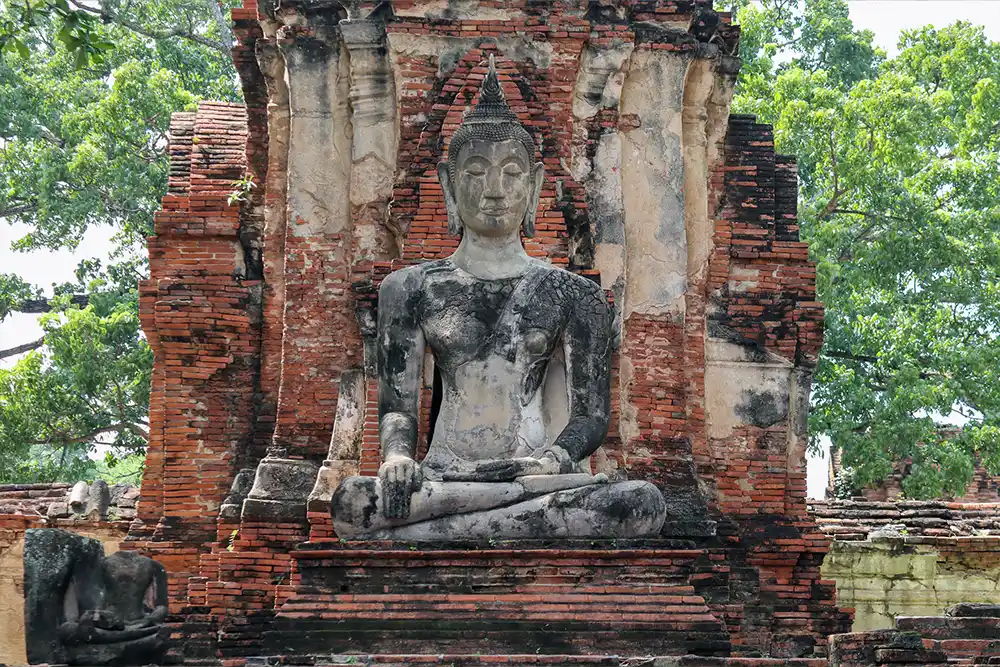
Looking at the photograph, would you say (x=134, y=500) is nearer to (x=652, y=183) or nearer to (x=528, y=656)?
(x=652, y=183)

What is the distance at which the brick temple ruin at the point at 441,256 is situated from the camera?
12727 mm

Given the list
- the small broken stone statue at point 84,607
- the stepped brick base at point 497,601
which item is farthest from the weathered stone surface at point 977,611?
the small broken stone statue at point 84,607

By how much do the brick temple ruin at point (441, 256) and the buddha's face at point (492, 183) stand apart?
1960 mm

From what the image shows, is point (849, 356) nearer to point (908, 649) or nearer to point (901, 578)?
point (901, 578)

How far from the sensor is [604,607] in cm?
857

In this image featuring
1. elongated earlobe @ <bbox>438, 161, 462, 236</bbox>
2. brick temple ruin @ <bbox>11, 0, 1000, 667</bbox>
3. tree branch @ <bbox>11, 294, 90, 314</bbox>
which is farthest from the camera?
tree branch @ <bbox>11, 294, 90, 314</bbox>

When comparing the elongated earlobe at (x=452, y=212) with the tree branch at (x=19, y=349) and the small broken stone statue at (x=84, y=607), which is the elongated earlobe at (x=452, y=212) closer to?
the small broken stone statue at (x=84, y=607)

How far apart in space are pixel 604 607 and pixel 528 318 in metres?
1.66

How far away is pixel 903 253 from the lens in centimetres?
2117

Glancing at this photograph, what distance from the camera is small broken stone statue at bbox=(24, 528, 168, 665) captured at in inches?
363

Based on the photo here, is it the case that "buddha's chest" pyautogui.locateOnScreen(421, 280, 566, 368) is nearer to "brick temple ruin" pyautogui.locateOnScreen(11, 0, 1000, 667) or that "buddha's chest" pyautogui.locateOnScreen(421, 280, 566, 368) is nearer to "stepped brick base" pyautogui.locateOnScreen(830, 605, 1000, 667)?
"brick temple ruin" pyautogui.locateOnScreen(11, 0, 1000, 667)

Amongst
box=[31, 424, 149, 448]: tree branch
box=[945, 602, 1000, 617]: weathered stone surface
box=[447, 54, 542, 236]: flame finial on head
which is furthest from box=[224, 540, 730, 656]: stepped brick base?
box=[31, 424, 149, 448]: tree branch

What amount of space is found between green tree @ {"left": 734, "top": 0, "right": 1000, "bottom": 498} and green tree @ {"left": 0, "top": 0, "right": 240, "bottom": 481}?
701 centimetres

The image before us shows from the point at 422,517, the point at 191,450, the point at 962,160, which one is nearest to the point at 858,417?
the point at 962,160
